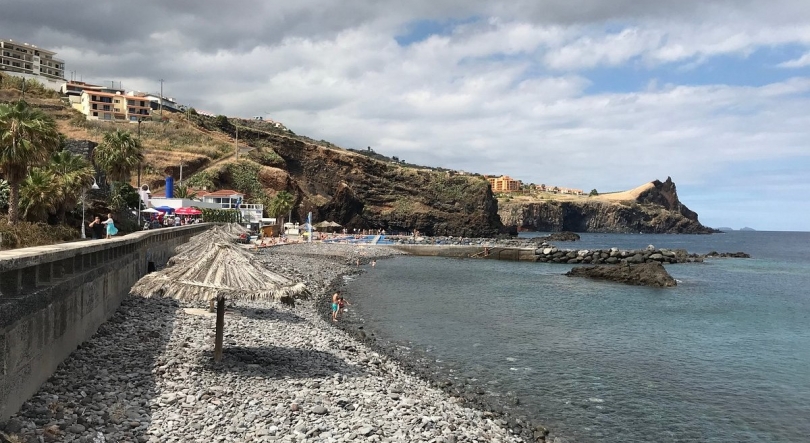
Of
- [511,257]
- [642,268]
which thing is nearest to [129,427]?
[642,268]

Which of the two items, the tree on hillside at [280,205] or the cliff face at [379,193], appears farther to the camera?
the cliff face at [379,193]

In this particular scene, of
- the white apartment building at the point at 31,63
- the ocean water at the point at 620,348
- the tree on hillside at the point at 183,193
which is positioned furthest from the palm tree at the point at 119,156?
the white apartment building at the point at 31,63

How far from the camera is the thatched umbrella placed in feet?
36.7

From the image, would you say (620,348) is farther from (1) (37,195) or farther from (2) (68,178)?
(2) (68,178)

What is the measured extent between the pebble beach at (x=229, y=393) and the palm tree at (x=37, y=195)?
11.1m

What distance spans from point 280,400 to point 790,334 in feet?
88.1

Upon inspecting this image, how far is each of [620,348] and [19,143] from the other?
25.7m

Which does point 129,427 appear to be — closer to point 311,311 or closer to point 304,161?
point 311,311

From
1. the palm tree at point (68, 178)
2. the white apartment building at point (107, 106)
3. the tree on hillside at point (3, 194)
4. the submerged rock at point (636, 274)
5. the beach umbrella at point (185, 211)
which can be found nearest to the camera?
the tree on hillside at point (3, 194)

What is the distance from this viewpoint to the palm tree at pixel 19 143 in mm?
20797

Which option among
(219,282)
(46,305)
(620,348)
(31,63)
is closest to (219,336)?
(219,282)

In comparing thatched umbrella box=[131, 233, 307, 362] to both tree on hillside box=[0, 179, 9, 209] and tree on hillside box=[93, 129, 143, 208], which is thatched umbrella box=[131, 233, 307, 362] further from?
tree on hillside box=[93, 129, 143, 208]

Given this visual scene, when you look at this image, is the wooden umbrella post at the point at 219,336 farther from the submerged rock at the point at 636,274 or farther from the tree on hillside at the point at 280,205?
the tree on hillside at the point at 280,205

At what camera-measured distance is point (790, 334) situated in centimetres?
2622
